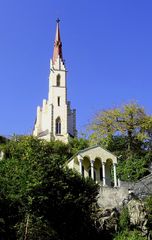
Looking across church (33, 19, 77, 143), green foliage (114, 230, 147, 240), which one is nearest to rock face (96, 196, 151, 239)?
green foliage (114, 230, 147, 240)

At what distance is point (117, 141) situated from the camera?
4806cm

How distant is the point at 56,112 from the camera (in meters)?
68.4

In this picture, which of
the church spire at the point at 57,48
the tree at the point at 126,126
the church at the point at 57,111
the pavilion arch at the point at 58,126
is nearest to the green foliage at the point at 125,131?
the tree at the point at 126,126

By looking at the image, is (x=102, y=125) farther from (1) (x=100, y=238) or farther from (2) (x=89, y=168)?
(1) (x=100, y=238)

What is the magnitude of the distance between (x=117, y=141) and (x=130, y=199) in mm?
17871

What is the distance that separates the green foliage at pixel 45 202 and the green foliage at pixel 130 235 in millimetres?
1749

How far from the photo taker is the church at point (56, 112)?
6612 centimetres

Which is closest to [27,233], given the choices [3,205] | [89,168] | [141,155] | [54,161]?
[3,205]

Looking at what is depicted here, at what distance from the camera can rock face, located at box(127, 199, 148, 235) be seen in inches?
1134

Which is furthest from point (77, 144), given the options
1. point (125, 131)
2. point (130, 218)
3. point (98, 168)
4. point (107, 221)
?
point (130, 218)

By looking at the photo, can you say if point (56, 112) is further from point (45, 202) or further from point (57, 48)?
point (45, 202)

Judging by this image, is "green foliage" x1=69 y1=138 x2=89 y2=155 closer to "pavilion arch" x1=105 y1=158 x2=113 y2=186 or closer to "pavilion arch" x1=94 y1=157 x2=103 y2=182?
"pavilion arch" x1=94 y1=157 x2=103 y2=182

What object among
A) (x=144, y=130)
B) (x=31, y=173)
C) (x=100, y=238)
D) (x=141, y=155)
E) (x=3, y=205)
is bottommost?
(x=100, y=238)

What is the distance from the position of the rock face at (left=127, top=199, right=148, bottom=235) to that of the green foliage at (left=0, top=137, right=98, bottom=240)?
2866mm
